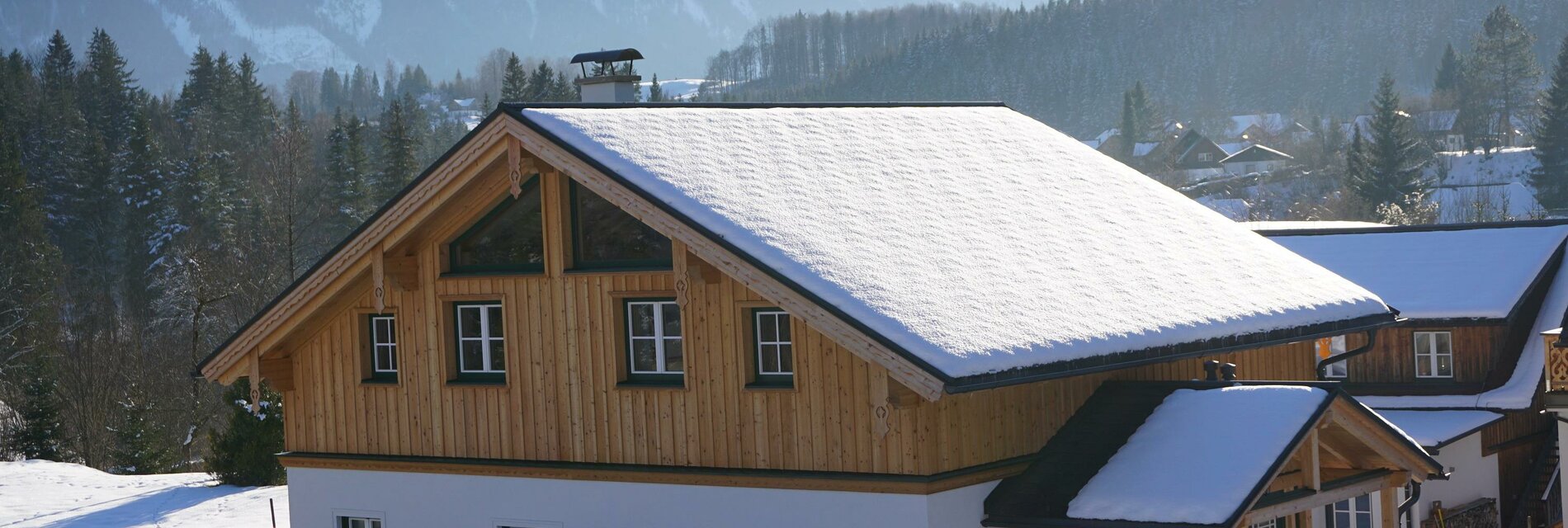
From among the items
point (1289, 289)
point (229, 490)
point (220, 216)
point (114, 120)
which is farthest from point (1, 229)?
point (1289, 289)

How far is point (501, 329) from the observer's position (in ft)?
53.7

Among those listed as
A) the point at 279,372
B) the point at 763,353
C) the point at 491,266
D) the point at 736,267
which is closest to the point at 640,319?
the point at 763,353

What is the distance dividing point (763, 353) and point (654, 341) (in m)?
1.27

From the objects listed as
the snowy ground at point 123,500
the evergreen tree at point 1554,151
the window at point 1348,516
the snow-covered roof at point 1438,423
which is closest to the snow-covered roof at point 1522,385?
the snow-covered roof at point 1438,423

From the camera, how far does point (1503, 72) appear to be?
130 m

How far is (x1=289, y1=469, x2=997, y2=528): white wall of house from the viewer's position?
13625 mm

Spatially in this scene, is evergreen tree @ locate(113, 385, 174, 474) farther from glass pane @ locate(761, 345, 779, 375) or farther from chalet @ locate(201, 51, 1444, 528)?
glass pane @ locate(761, 345, 779, 375)

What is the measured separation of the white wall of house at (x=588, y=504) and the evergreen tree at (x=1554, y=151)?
85.9 meters

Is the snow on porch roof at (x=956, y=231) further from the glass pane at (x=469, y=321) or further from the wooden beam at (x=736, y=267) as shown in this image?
the glass pane at (x=469, y=321)

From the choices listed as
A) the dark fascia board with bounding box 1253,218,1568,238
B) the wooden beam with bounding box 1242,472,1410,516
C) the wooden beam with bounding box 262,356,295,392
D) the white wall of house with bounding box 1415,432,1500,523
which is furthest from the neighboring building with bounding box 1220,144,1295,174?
the wooden beam with bounding box 262,356,295,392

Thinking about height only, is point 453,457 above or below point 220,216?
below

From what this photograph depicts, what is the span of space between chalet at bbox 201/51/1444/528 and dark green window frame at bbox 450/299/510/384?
30 millimetres

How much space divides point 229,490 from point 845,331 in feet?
69.4

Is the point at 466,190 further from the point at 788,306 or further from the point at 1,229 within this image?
the point at 1,229
